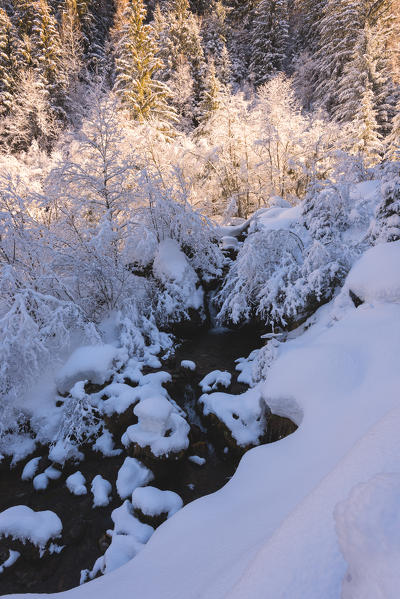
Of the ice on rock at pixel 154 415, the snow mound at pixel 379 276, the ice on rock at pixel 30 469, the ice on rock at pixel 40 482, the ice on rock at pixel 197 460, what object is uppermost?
the snow mound at pixel 379 276

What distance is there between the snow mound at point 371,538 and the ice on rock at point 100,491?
452cm

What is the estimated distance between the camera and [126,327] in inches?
308

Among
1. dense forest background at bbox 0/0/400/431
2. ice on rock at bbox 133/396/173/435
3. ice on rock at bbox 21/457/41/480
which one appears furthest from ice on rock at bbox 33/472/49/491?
ice on rock at bbox 133/396/173/435

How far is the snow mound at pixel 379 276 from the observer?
5094 millimetres

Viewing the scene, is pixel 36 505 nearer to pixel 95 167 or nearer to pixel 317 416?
pixel 317 416

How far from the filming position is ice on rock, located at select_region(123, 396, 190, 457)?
486 cm

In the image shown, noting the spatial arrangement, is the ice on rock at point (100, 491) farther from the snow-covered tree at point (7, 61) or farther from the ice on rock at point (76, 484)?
the snow-covered tree at point (7, 61)

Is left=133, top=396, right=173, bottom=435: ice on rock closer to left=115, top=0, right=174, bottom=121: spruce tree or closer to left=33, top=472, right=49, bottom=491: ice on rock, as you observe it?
left=33, top=472, right=49, bottom=491: ice on rock

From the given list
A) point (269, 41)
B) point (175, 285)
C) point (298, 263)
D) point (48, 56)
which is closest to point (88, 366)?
point (175, 285)

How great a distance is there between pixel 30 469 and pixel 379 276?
6.89 meters

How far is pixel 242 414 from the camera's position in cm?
518

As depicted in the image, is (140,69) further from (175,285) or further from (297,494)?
(297,494)

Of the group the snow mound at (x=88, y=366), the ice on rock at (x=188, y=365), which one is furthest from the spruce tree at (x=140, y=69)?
the ice on rock at (x=188, y=365)

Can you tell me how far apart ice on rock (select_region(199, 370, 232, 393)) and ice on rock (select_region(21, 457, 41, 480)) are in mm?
3331
